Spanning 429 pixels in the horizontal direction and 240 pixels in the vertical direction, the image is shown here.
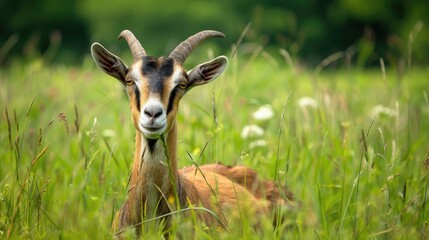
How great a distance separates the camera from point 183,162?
689 centimetres

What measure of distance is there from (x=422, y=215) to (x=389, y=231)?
0.57m

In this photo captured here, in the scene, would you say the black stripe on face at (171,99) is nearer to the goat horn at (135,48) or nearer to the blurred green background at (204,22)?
the goat horn at (135,48)

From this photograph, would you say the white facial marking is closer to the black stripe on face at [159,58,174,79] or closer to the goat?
the goat

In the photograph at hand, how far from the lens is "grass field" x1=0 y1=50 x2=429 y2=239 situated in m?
4.64

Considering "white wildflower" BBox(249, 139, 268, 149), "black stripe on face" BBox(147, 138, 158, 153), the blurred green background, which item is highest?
"black stripe on face" BBox(147, 138, 158, 153)

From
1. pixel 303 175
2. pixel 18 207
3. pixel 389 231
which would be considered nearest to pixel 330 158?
pixel 303 175

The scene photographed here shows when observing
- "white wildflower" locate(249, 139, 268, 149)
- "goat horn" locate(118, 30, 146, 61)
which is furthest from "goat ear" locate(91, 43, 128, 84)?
"white wildflower" locate(249, 139, 268, 149)

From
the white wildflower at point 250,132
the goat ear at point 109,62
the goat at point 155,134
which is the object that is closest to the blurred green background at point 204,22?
the white wildflower at point 250,132

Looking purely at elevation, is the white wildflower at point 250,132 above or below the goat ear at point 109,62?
below

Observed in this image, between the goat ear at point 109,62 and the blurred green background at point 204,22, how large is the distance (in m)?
24.8

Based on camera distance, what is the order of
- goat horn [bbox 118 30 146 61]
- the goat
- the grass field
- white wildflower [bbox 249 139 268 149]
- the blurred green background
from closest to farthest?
1. the grass field
2. the goat
3. goat horn [bbox 118 30 146 61]
4. white wildflower [bbox 249 139 268 149]
5. the blurred green background

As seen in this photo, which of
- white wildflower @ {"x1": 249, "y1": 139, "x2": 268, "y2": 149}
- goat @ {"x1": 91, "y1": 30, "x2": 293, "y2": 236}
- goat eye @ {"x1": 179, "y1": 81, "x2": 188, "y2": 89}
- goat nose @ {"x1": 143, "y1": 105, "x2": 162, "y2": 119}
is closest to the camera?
goat nose @ {"x1": 143, "y1": 105, "x2": 162, "y2": 119}

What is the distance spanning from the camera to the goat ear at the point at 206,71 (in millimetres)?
5496

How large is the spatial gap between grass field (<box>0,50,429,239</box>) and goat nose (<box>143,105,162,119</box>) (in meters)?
0.36
